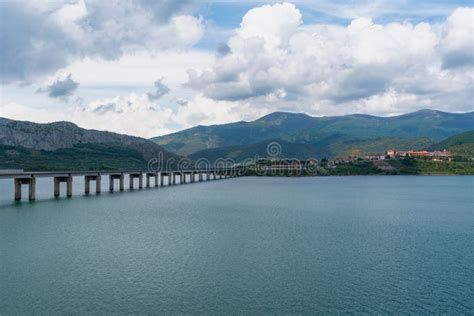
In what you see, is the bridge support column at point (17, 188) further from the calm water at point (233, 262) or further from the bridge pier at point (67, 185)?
the calm water at point (233, 262)

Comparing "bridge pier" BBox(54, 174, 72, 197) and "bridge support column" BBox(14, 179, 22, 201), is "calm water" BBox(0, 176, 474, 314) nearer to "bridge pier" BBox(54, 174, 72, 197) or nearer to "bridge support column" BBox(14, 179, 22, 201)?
"bridge support column" BBox(14, 179, 22, 201)

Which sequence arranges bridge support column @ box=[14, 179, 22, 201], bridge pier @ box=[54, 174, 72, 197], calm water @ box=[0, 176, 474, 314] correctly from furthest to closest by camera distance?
1. bridge pier @ box=[54, 174, 72, 197]
2. bridge support column @ box=[14, 179, 22, 201]
3. calm water @ box=[0, 176, 474, 314]

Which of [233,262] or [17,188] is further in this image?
[17,188]

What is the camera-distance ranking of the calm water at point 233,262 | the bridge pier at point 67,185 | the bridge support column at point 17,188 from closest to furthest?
the calm water at point 233,262
the bridge support column at point 17,188
the bridge pier at point 67,185

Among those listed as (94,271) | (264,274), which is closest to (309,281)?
(264,274)

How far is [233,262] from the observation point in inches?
1789

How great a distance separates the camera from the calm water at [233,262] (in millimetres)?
33875

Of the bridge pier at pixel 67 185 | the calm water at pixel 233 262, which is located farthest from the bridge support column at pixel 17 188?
the calm water at pixel 233 262

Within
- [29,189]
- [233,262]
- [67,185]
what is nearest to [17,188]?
[29,189]

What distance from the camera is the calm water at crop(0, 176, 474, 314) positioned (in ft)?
111

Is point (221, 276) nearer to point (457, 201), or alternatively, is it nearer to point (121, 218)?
point (121, 218)

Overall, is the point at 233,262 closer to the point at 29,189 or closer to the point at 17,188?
the point at 29,189

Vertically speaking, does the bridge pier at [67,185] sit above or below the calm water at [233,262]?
above

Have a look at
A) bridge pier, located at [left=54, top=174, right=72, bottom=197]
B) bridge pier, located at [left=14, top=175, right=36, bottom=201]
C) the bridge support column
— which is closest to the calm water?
bridge pier, located at [left=14, top=175, right=36, bottom=201]
